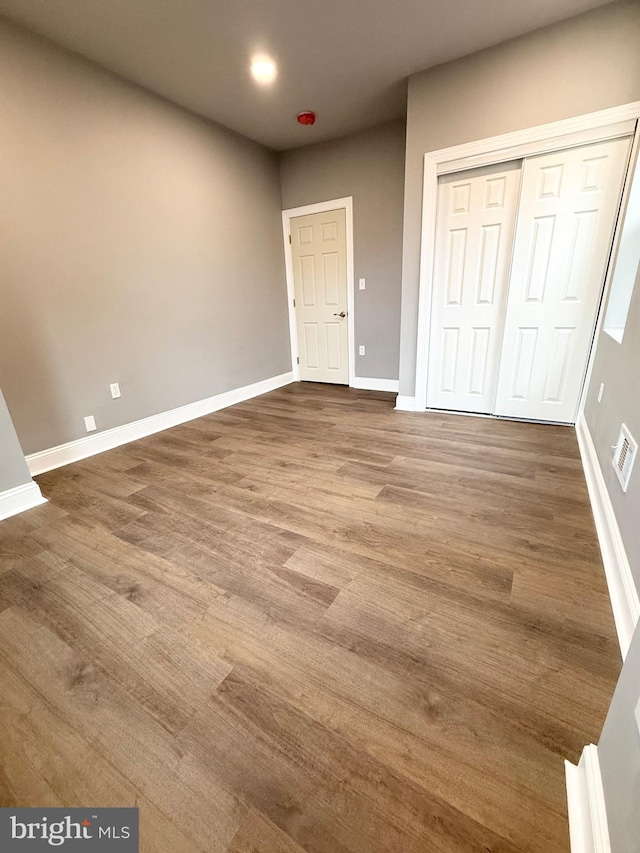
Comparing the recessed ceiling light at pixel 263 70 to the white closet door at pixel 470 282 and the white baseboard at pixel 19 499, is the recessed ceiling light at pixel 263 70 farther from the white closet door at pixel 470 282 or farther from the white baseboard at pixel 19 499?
the white baseboard at pixel 19 499

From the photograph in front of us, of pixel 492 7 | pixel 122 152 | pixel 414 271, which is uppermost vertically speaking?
pixel 492 7

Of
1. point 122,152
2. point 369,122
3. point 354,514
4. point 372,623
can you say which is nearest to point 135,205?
point 122,152

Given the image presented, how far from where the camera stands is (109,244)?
8.56 feet

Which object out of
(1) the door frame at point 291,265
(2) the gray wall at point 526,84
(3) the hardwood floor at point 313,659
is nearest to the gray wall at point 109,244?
(1) the door frame at point 291,265

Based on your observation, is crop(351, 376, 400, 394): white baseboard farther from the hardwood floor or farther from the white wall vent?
the white wall vent

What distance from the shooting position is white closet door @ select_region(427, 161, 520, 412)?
262cm

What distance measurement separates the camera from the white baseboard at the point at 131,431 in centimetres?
246

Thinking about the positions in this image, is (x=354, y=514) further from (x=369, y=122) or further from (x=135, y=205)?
(x=369, y=122)

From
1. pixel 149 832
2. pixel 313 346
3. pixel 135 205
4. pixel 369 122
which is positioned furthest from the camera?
pixel 313 346

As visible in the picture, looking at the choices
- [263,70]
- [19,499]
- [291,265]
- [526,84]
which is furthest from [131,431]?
[526,84]

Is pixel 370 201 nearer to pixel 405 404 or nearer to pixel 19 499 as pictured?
pixel 405 404

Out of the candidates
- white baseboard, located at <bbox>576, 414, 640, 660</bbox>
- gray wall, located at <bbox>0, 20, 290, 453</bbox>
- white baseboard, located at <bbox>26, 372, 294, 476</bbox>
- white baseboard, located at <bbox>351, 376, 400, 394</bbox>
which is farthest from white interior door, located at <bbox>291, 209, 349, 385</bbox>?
white baseboard, located at <bbox>576, 414, 640, 660</bbox>

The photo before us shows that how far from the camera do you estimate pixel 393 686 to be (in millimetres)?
989

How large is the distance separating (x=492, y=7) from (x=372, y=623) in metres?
3.32
